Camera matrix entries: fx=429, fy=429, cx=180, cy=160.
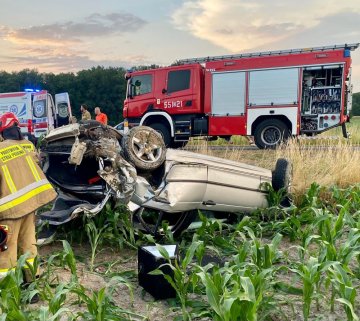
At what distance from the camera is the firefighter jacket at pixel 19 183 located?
9.61ft

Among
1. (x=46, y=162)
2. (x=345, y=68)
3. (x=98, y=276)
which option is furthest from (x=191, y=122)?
(x=98, y=276)

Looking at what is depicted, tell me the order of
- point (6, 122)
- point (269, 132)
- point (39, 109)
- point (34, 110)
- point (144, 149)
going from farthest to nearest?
point (34, 110), point (39, 109), point (269, 132), point (144, 149), point (6, 122)

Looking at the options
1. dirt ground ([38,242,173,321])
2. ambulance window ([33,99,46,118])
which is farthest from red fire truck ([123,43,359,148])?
dirt ground ([38,242,173,321])

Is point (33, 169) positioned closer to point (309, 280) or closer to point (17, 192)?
point (17, 192)

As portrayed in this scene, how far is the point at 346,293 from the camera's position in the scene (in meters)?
2.34

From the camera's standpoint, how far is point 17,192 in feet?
9.73

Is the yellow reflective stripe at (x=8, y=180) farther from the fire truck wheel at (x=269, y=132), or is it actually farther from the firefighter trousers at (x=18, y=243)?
the fire truck wheel at (x=269, y=132)

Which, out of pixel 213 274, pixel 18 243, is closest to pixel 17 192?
pixel 18 243

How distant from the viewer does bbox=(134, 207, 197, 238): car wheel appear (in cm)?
399

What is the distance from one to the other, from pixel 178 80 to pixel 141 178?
9079mm

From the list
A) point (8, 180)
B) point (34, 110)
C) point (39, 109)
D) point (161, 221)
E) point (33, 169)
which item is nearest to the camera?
Result: point (8, 180)

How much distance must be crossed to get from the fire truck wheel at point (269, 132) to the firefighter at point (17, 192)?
374 inches

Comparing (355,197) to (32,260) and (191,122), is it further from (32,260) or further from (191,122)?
(191,122)

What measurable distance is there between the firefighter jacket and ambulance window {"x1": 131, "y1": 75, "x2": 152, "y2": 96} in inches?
389
